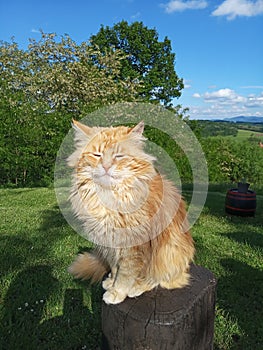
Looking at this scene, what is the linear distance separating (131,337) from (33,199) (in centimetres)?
664

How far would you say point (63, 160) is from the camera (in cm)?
193

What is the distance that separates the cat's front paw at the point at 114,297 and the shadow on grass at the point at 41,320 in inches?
44.6

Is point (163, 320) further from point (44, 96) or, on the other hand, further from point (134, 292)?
point (44, 96)

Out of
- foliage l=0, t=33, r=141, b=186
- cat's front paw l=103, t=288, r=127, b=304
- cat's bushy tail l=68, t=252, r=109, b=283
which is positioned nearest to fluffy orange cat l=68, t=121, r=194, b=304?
cat's front paw l=103, t=288, r=127, b=304

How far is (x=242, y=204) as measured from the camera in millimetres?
6734

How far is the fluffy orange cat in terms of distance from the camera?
65.9 inches

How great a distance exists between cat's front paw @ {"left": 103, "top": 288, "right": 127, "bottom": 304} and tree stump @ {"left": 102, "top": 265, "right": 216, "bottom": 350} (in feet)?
0.09

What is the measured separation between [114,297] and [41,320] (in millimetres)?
1485

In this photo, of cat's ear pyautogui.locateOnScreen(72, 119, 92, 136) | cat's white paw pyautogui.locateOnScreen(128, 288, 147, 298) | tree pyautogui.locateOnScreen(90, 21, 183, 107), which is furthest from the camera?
tree pyautogui.locateOnScreen(90, 21, 183, 107)

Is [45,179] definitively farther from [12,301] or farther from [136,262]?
[136,262]

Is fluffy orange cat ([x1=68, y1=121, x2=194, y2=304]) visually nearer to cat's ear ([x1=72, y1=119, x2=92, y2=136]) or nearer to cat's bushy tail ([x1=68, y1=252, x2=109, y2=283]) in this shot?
cat's ear ([x1=72, y1=119, x2=92, y2=136])

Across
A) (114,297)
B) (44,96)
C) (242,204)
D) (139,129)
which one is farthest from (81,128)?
(44,96)

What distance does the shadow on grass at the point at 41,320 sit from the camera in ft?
8.91

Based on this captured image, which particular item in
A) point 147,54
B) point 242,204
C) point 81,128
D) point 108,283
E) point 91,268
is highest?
point 147,54
